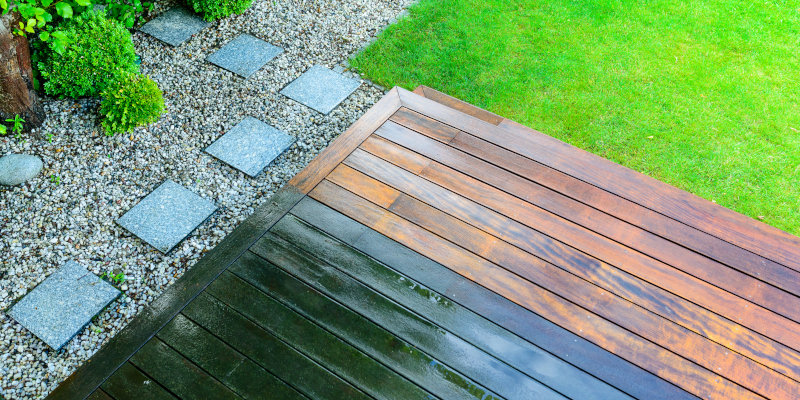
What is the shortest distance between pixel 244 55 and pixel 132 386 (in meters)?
2.65

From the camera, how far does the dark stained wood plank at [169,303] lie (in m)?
1.91

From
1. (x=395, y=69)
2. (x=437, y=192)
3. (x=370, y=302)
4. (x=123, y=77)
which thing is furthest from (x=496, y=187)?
(x=123, y=77)

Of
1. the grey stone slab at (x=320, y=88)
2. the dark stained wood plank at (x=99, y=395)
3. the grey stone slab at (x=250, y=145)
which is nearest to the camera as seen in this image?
the dark stained wood plank at (x=99, y=395)

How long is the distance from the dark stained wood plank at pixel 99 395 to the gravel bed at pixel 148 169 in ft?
1.77

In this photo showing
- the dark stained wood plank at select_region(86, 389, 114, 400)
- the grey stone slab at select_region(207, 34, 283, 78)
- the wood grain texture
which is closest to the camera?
the dark stained wood plank at select_region(86, 389, 114, 400)

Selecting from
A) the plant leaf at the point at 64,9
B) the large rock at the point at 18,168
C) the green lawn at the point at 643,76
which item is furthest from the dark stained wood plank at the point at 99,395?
the green lawn at the point at 643,76

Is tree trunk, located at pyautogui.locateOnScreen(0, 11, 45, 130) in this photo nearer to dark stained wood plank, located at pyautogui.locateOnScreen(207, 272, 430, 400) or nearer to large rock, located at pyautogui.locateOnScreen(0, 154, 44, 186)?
large rock, located at pyautogui.locateOnScreen(0, 154, 44, 186)

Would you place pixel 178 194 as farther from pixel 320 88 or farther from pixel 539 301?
pixel 539 301

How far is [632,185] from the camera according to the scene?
8.51ft

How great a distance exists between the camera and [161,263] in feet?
8.73

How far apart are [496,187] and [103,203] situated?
2.23 metres

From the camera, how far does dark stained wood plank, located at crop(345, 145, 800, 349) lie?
211cm

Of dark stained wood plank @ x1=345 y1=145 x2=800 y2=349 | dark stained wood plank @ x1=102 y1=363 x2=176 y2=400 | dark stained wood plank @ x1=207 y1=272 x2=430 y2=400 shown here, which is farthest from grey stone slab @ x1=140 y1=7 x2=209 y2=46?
dark stained wood plank @ x1=102 y1=363 x2=176 y2=400

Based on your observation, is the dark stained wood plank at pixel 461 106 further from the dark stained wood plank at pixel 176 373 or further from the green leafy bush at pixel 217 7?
the dark stained wood plank at pixel 176 373
